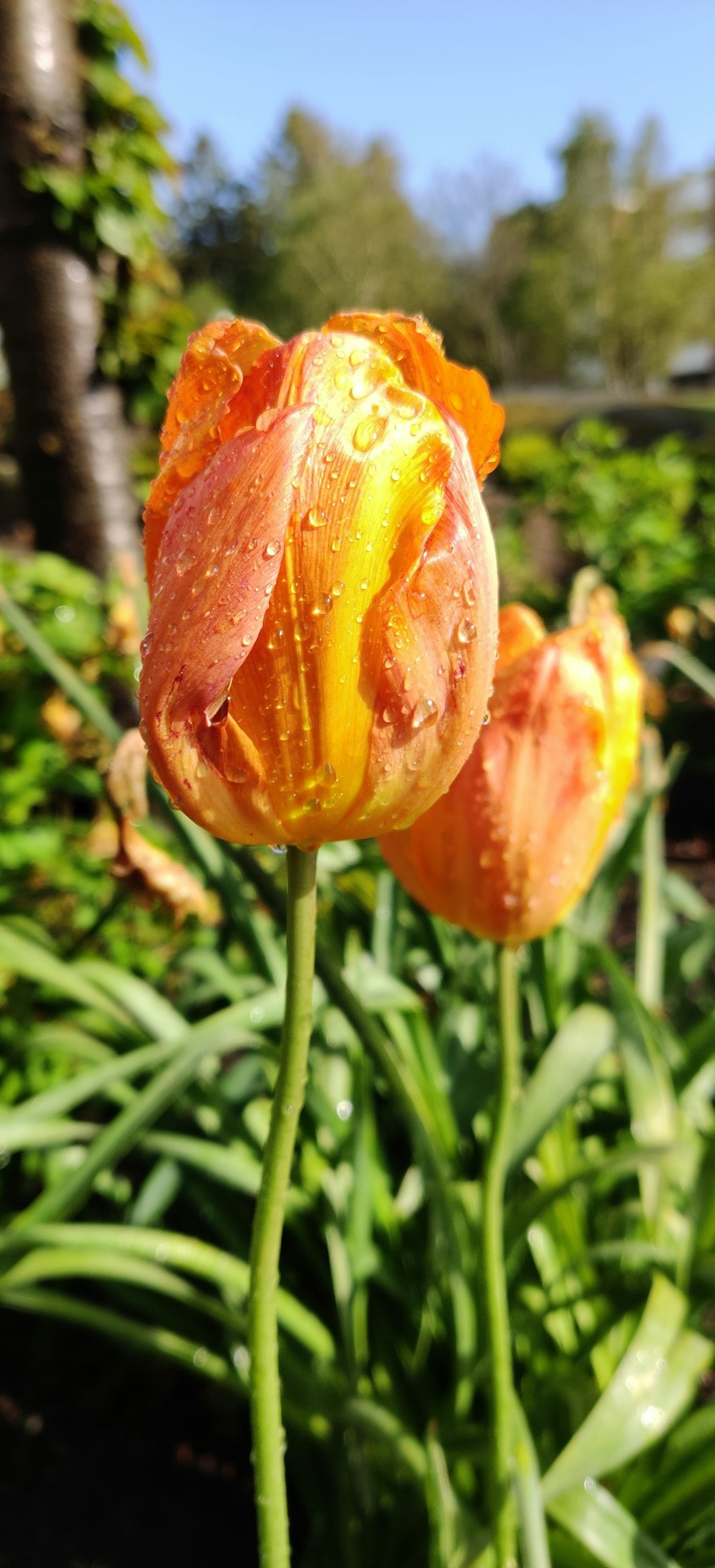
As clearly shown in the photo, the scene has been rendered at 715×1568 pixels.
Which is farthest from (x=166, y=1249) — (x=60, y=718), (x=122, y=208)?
(x=122, y=208)

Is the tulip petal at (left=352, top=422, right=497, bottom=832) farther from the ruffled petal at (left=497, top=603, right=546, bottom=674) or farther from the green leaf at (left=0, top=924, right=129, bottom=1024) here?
the green leaf at (left=0, top=924, right=129, bottom=1024)

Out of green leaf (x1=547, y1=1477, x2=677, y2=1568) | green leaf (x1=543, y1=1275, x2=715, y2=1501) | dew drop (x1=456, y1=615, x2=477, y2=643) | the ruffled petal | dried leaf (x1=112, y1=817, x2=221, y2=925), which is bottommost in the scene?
green leaf (x1=547, y1=1477, x2=677, y2=1568)

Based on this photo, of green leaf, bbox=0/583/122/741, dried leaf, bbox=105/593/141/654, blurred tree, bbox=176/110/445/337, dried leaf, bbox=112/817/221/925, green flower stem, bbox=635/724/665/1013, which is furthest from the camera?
blurred tree, bbox=176/110/445/337

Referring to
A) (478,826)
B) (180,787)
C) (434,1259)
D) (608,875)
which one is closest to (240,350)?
(180,787)

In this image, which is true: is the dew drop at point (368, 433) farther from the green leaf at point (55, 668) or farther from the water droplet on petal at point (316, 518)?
the green leaf at point (55, 668)

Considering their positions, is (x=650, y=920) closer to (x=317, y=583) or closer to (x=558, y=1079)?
(x=558, y=1079)

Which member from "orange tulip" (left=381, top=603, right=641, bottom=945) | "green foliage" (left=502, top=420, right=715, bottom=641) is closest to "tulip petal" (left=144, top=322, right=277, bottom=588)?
"orange tulip" (left=381, top=603, right=641, bottom=945)

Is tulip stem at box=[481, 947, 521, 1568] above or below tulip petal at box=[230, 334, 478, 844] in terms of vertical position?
below
